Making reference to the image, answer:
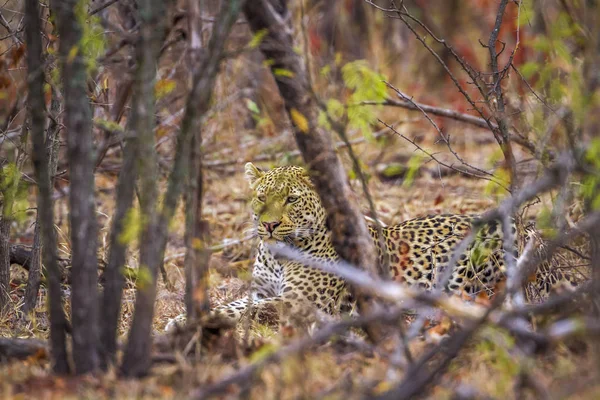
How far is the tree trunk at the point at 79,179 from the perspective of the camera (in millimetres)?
3824

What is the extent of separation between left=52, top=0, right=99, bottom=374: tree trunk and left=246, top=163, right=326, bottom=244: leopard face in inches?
109

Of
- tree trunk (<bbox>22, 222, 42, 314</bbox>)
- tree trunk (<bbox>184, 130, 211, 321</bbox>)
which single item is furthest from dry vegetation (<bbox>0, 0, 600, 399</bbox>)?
tree trunk (<bbox>184, 130, 211, 321</bbox>)

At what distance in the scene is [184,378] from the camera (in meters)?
3.71

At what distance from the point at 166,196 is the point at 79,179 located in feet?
1.28

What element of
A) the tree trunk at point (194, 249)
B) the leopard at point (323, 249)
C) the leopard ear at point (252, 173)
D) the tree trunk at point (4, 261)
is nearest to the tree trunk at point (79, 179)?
the tree trunk at point (194, 249)

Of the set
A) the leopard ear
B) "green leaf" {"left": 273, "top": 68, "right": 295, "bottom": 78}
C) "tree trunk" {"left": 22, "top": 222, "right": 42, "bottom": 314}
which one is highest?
"green leaf" {"left": 273, "top": 68, "right": 295, "bottom": 78}

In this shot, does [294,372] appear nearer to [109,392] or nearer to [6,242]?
[109,392]

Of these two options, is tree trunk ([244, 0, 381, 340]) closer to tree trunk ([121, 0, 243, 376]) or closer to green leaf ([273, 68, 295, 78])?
green leaf ([273, 68, 295, 78])

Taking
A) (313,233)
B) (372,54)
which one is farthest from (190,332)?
(372,54)

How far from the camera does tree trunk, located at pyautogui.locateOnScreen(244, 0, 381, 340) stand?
4340mm

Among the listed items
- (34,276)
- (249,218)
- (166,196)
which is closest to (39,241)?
(34,276)

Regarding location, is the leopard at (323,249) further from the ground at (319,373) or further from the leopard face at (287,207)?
the ground at (319,373)

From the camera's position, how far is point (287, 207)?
6715 millimetres

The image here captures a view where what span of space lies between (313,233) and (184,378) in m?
3.30
